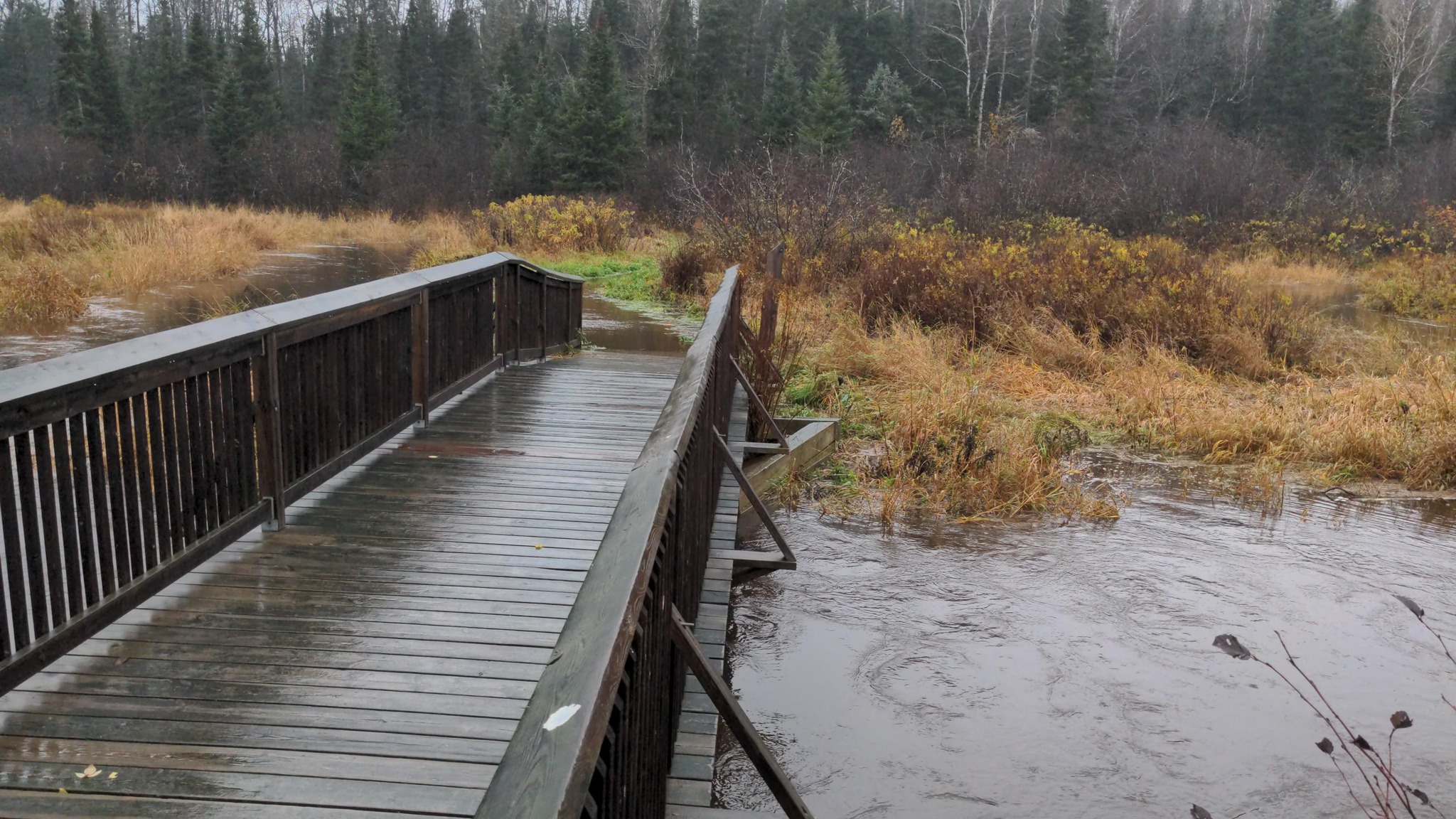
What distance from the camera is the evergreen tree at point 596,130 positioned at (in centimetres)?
4188

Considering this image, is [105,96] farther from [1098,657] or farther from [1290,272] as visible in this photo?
[1098,657]

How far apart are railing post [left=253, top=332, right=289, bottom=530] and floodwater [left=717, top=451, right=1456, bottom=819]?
232 centimetres

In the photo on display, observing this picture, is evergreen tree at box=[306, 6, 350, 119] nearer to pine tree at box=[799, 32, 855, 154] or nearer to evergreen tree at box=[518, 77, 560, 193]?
evergreen tree at box=[518, 77, 560, 193]

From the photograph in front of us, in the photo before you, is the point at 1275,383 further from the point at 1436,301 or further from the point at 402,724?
the point at 402,724

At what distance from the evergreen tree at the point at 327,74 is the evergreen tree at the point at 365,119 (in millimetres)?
8782

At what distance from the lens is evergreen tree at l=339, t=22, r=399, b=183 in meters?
48.4

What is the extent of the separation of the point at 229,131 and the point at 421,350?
47.0 m

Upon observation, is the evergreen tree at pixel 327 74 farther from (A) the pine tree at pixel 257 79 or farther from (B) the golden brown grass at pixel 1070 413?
(B) the golden brown grass at pixel 1070 413

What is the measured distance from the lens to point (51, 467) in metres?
3.62

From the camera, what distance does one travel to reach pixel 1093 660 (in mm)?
6715

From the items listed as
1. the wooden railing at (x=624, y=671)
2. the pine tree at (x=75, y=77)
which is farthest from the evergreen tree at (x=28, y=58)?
the wooden railing at (x=624, y=671)

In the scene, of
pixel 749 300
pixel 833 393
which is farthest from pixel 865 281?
pixel 833 393

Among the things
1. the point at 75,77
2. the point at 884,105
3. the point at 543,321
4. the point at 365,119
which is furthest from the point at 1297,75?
the point at 75,77

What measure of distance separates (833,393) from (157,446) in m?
8.23
